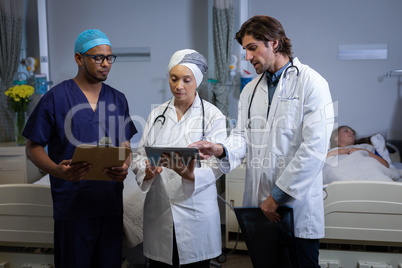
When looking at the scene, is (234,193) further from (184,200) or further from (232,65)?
(184,200)

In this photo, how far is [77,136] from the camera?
5.65 feet

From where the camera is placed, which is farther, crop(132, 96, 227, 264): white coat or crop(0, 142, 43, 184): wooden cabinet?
crop(0, 142, 43, 184): wooden cabinet

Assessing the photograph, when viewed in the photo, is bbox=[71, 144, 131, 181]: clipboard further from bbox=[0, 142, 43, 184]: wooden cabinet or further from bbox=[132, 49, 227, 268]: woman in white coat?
bbox=[0, 142, 43, 184]: wooden cabinet

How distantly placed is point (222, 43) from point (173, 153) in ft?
6.99

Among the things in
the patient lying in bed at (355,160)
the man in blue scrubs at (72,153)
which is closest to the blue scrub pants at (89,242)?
the man in blue scrubs at (72,153)

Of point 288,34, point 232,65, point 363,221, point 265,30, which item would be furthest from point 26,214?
point 288,34

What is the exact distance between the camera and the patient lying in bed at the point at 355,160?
8.52 feet

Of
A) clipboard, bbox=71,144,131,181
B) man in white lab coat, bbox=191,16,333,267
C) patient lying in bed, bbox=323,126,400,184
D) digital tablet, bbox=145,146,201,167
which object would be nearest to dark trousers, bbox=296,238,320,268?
man in white lab coat, bbox=191,16,333,267

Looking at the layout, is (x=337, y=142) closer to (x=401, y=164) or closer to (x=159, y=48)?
(x=401, y=164)

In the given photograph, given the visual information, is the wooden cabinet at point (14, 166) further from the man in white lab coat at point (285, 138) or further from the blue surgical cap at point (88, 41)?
the man in white lab coat at point (285, 138)

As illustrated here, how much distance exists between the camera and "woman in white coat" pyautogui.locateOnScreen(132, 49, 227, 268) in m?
1.70

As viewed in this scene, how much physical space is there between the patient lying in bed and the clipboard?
165cm

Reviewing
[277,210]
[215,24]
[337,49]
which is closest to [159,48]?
[215,24]

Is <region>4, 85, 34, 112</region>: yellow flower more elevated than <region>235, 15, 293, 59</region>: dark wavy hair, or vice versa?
<region>235, 15, 293, 59</region>: dark wavy hair
